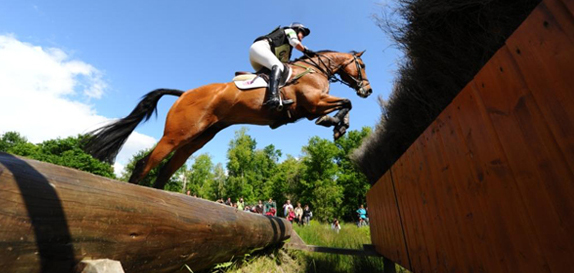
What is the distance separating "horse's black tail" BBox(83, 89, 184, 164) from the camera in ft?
12.0

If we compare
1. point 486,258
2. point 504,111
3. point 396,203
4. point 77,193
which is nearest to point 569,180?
point 504,111

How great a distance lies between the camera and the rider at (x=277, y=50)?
3.59 metres

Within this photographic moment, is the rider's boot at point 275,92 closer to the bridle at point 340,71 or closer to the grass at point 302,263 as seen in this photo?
the bridle at point 340,71

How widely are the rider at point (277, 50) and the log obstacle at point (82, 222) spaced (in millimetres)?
2363

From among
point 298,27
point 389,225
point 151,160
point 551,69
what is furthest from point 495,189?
point 298,27

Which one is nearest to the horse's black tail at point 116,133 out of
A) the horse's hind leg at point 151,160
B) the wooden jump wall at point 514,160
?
the horse's hind leg at point 151,160

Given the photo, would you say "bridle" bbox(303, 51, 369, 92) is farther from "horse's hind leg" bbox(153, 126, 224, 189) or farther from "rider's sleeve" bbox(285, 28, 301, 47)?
"horse's hind leg" bbox(153, 126, 224, 189)

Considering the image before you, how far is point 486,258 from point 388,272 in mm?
2749

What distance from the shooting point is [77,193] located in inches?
33.8

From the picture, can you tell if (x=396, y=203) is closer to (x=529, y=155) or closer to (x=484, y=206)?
(x=484, y=206)

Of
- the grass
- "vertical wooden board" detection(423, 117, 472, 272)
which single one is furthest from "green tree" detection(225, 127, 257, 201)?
"vertical wooden board" detection(423, 117, 472, 272)

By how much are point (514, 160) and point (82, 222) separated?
156 cm

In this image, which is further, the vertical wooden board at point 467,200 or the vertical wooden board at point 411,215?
the vertical wooden board at point 411,215

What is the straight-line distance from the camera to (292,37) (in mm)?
4008
